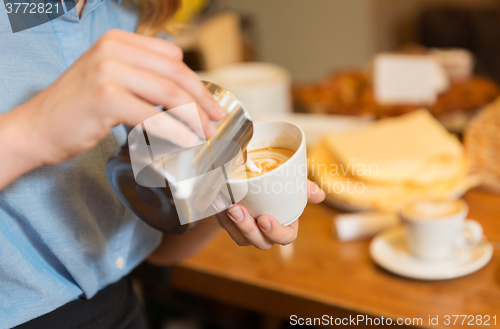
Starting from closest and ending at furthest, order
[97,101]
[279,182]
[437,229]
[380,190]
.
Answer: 1. [97,101]
2. [279,182]
3. [437,229]
4. [380,190]

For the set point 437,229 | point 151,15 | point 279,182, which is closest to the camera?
point 279,182

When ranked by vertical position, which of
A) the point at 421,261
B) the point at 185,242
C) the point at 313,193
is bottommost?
the point at 421,261

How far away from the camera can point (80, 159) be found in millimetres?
514

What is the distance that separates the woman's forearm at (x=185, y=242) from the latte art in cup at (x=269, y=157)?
0.54 ft

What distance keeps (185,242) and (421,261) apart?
46 cm

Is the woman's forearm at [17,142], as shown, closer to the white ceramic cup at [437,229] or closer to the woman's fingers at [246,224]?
the woman's fingers at [246,224]

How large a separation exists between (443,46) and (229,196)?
10.3ft

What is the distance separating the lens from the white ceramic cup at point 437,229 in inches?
31.9

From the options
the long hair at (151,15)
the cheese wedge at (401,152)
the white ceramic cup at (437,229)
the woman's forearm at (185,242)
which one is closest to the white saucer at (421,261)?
the white ceramic cup at (437,229)

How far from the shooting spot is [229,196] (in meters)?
0.42

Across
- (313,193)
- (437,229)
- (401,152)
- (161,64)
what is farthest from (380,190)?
(161,64)

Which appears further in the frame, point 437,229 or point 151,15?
point 437,229

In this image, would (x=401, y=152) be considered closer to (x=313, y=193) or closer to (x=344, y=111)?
(x=344, y=111)

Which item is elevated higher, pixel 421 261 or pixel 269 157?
pixel 269 157
